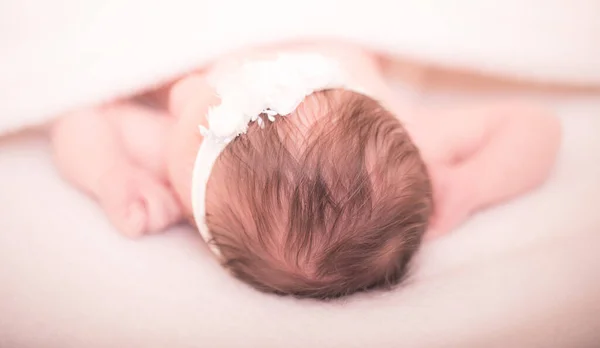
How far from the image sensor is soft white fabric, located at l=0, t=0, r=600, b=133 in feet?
2.57

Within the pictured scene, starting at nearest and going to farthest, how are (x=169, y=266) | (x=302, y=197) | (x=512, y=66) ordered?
(x=302, y=197) → (x=169, y=266) → (x=512, y=66)

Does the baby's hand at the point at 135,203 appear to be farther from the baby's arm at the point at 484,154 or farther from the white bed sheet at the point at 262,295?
the baby's arm at the point at 484,154

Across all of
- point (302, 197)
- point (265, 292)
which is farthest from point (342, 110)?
point (265, 292)

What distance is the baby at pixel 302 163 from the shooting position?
0.62 metres

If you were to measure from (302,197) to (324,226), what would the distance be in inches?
1.6

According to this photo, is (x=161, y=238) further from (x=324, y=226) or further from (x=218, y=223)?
(x=324, y=226)

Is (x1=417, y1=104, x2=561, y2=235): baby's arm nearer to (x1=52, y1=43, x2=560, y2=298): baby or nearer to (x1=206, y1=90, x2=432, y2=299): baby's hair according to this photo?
(x1=52, y1=43, x2=560, y2=298): baby

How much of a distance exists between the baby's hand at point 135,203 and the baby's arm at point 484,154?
0.37 metres

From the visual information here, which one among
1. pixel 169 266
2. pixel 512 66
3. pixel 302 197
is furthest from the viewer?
pixel 512 66

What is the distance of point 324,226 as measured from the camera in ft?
2.01

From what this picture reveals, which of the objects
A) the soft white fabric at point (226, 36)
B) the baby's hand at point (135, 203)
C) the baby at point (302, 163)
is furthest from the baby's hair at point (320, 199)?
the soft white fabric at point (226, 36)

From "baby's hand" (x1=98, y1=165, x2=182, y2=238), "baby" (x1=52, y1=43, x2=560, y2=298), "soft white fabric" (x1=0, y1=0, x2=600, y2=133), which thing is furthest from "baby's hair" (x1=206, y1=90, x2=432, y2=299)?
"soft white fabric" (x1=0, y1=0, x2=600, y2=133)

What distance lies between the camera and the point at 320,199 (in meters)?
0.61

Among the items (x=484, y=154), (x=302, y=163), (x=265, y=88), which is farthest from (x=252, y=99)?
(x=484, y=154)
